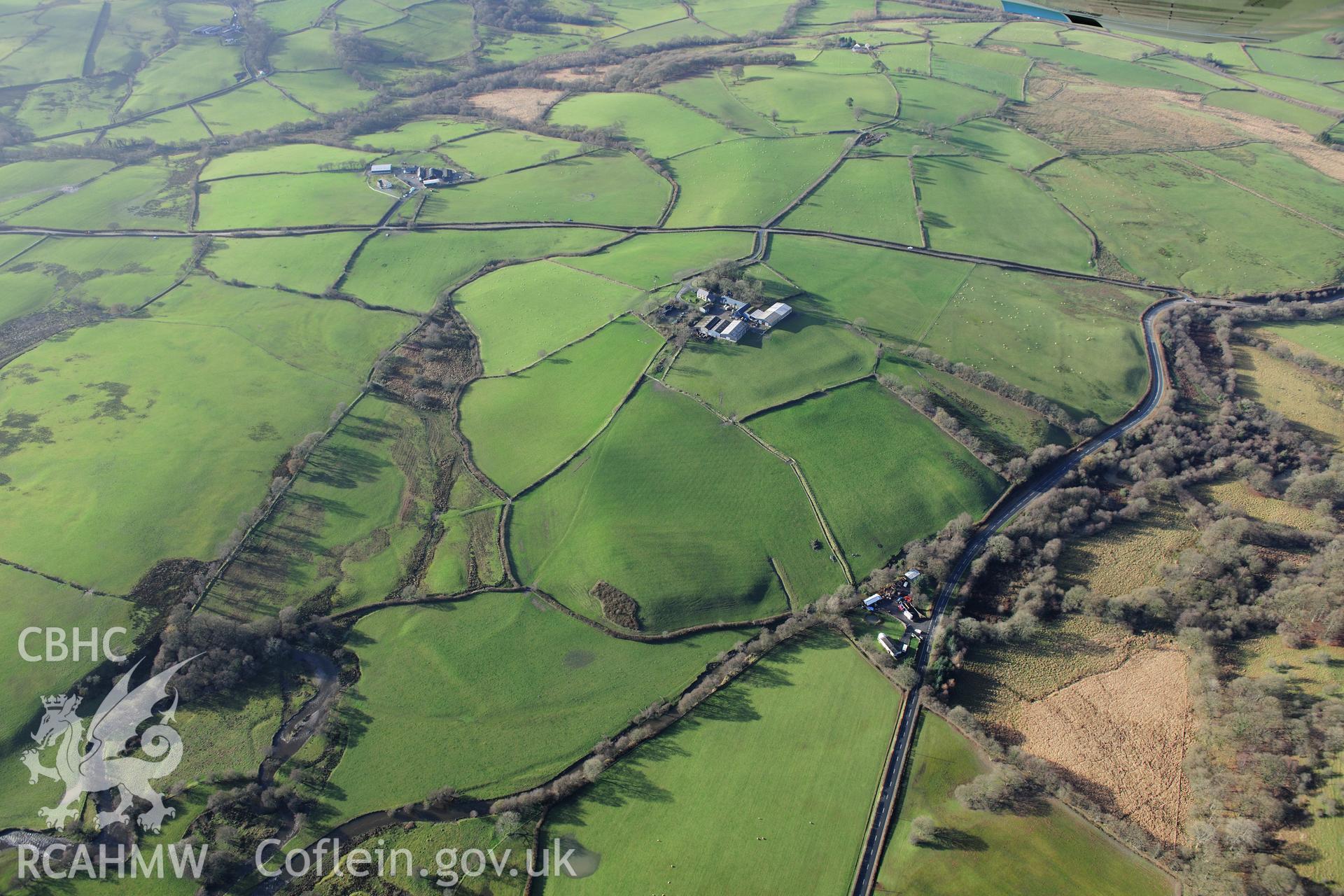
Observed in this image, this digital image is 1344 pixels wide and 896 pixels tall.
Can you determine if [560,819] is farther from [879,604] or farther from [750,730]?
[879,604]

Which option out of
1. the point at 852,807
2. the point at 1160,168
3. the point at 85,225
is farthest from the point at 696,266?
the point at 85,225

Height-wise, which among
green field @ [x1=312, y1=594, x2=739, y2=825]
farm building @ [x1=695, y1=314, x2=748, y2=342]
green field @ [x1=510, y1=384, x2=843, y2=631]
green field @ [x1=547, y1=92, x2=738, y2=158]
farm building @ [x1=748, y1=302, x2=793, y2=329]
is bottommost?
green field @ [x1=312, y1=594, x2=739, y2=825]

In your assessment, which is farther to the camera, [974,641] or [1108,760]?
[974,641]

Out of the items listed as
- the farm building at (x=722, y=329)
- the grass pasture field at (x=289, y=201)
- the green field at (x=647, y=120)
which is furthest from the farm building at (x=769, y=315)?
the grass pasture field at (x=289, y=201)

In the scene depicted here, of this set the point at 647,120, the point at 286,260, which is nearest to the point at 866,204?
the point at 647,120

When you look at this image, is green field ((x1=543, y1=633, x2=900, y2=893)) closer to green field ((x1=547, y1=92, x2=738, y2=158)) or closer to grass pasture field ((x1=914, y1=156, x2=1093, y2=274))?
grass pasture field ((x1=914, y1=156, x2=1093, y2=274))

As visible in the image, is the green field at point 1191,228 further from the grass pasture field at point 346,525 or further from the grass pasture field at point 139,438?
the grass pasture field at point 139,438

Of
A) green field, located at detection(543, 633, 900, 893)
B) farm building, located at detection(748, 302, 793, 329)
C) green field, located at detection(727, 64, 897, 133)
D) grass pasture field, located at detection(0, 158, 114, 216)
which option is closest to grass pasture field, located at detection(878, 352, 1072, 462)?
farm building, located at detection(748, 302, 793, 329)
